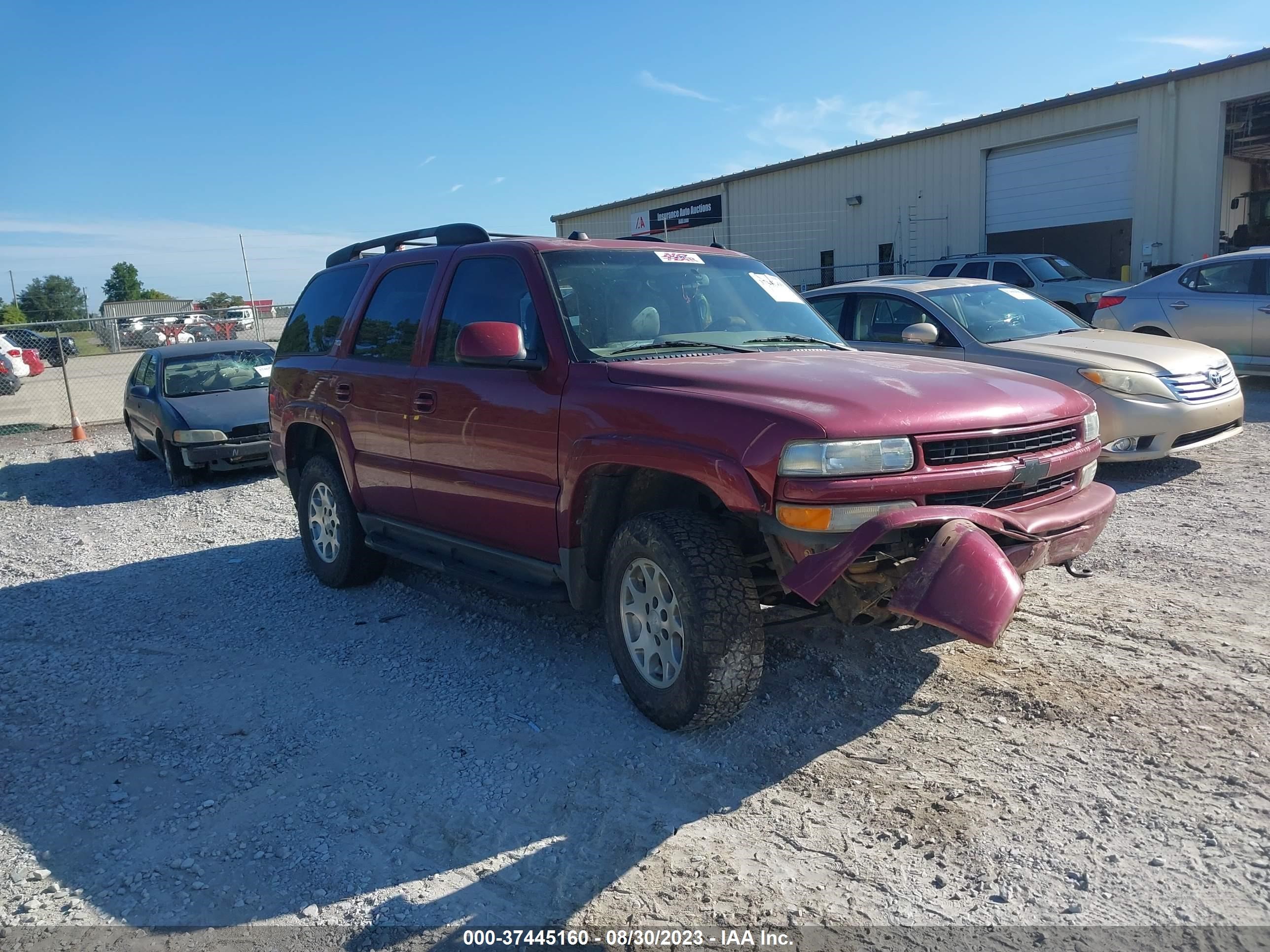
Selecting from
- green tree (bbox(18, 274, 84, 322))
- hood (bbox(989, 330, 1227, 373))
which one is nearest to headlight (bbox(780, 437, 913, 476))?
hood (bbox(989, 330, 1227, 373))

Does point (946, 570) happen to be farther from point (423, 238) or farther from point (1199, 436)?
point (1199, 436)

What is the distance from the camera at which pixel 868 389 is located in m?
3.49

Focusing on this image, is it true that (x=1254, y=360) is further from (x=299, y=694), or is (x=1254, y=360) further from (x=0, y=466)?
(x=0, y=466)

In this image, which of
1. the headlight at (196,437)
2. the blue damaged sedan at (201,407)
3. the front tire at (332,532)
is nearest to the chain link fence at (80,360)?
the blue damaged sedan at (201,407)

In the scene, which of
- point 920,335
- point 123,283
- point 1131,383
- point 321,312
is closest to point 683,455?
point 321,312

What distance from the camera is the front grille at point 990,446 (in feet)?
10.9

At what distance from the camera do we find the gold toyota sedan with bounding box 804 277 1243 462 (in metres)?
7.11

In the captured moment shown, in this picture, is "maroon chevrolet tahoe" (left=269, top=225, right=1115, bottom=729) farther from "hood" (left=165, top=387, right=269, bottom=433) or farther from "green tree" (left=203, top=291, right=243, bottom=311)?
"green tree" (left=203, top=291, right=243, bottom=311)

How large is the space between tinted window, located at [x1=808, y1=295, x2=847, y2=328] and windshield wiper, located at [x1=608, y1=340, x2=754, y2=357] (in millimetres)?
4843

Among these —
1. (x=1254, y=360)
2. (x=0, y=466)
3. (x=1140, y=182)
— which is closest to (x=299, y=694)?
(x=0, y=466)

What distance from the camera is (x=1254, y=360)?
10805 mm

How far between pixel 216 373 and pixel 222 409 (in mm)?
1080

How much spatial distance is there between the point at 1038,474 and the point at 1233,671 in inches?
51.3

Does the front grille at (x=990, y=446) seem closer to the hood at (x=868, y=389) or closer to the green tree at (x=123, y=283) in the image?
the hood at (x=868, y=389)
